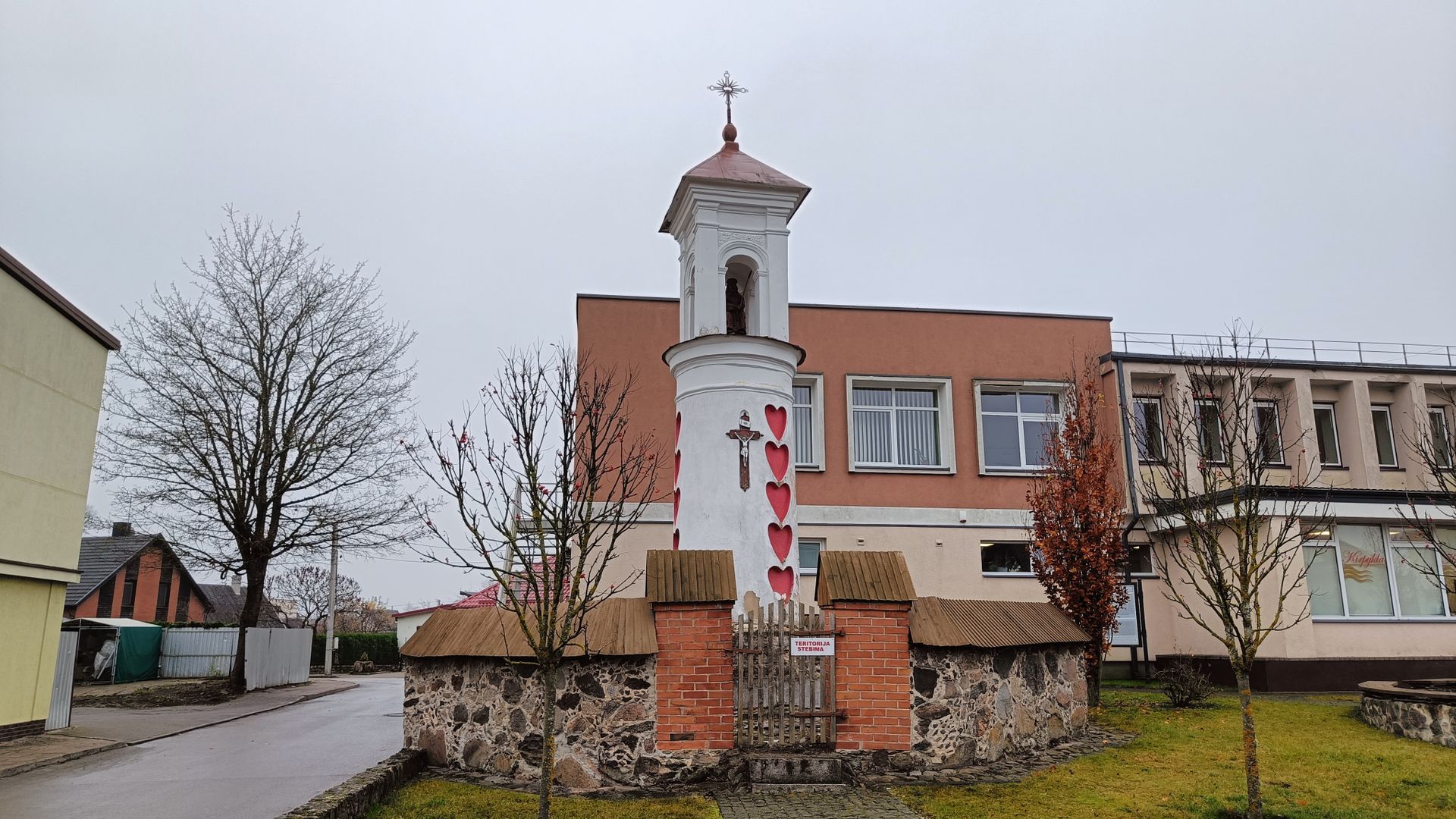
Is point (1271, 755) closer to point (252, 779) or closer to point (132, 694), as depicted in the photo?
point (252, 779)

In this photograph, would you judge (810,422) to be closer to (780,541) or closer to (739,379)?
(739,379)

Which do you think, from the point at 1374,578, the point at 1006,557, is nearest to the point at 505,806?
the point at 1006,557

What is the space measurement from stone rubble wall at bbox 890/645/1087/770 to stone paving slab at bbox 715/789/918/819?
1060 millimetres

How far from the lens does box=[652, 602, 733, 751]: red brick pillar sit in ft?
31.3

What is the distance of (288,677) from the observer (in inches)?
1136

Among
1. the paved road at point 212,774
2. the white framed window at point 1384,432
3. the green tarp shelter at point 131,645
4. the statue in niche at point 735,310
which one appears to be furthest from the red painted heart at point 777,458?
the green tarp shelter at point 131,645

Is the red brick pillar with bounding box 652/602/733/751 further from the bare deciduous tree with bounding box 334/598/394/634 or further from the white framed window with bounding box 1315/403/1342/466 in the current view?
the bare deciduous tree with bounding box 334/598/394/634

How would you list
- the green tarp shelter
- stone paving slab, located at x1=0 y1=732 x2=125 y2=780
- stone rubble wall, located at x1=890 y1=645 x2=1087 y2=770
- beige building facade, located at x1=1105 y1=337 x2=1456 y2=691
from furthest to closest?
the green tarp shelter → beige building facade, located at x1=1105 y1=337 x2=1456 y2=691 → stone paving slab, located at x1=0 y1=732 x2=125 y2=780 → stone rubble wall, located at x1=890 y1=645 x2=1087 y2=770

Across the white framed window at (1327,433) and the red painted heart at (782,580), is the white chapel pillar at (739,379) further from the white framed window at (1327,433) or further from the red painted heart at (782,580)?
the white framed window at (1327,433)

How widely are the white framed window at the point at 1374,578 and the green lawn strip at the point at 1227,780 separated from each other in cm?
666

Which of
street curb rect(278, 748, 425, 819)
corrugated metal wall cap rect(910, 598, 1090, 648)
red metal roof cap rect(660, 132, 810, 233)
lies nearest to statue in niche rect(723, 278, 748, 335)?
red metal roof cap rect(660, 132, 810, 233)

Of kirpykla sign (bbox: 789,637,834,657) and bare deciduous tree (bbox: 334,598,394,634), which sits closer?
kirpykla sign (bbox: 789,637,834,657)

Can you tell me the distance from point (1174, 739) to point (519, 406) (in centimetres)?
906

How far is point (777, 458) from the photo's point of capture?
40.1ft
